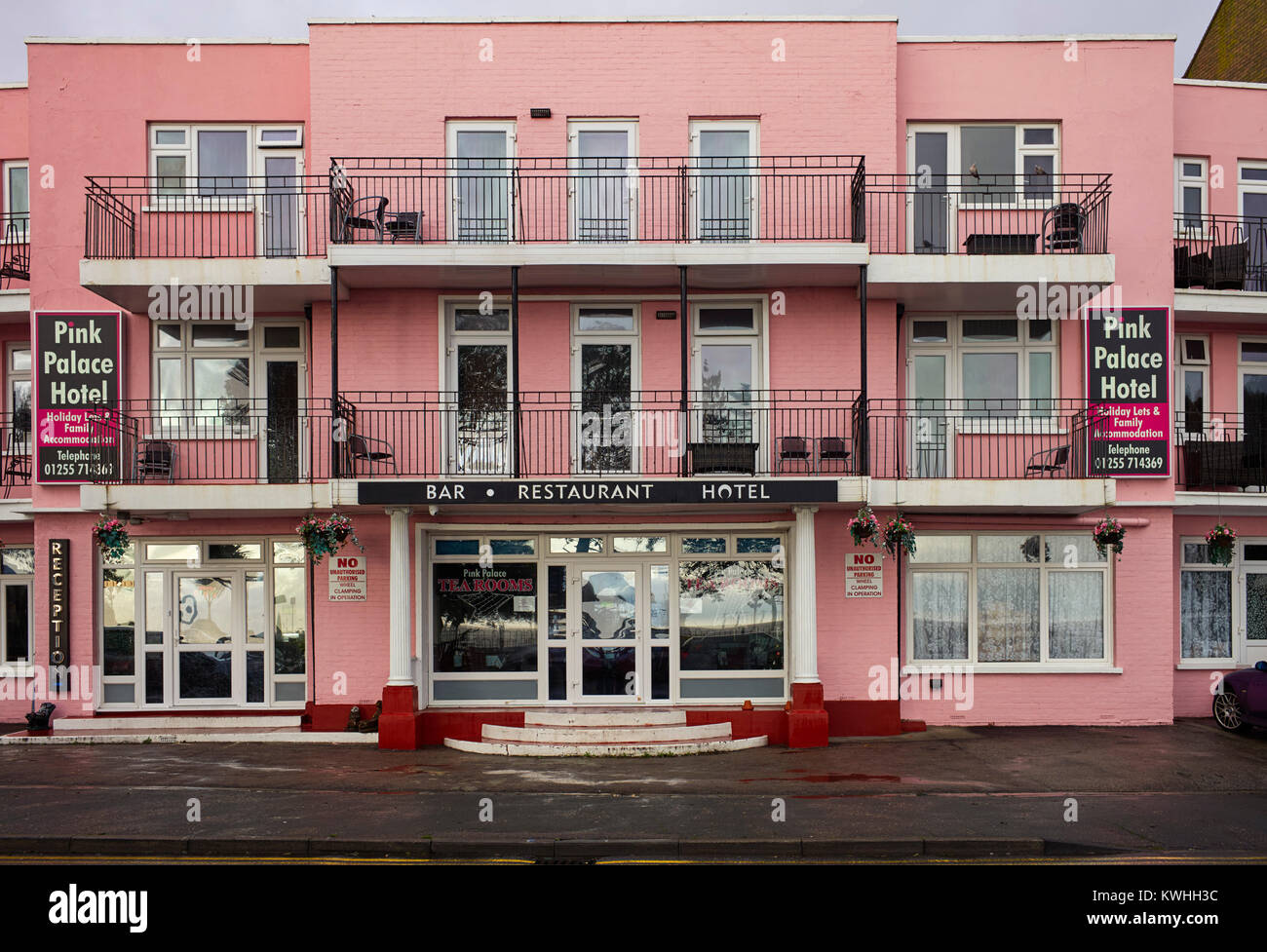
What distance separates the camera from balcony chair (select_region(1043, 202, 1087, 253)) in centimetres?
1427

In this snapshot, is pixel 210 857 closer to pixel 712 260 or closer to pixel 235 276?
pixel 235 276

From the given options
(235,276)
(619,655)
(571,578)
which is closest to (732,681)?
(619,655)

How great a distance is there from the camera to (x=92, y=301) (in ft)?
48.7

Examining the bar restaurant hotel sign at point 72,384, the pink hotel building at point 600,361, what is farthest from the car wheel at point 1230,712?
the bar restaurant hotel sign at point 72,384

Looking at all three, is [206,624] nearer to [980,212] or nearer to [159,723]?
[159,723]

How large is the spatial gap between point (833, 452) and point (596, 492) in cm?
348

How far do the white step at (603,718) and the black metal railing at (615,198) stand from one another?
6.75 meters

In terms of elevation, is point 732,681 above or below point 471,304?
below

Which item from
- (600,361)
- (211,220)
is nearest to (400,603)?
(600,361)

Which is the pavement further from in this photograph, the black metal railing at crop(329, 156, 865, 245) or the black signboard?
the black metal railing at crop(329, 156, 865, 245)

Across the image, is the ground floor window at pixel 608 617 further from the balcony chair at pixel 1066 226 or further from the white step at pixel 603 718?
the balcony chair at pixel 1066 226

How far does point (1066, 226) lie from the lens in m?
14.5

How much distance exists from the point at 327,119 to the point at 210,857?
1024cm

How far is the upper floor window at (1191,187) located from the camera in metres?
15.9
